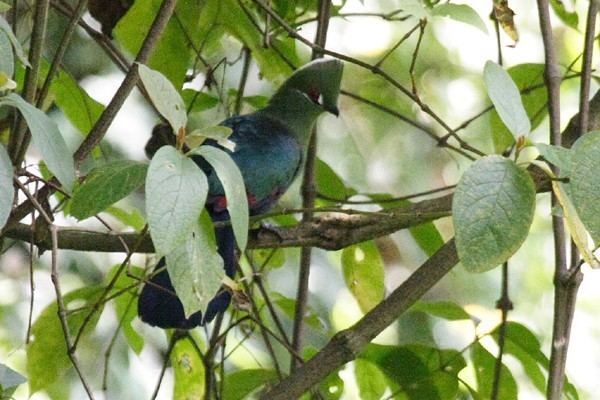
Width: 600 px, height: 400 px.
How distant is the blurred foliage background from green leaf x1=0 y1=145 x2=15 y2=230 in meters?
0.89

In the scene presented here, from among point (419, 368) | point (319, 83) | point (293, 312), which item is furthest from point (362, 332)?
point (319, 83)

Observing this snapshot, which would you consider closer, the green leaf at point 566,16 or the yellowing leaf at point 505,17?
the yellowing leaf at point 505,17

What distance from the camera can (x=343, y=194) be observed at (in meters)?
2.31

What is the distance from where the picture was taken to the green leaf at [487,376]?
2.04 meters

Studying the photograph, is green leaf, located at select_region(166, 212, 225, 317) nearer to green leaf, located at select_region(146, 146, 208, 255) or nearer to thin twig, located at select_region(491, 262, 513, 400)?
green leaf, located at select_region(146, 146, 208, 255)

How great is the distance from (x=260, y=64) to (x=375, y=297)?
548 mm

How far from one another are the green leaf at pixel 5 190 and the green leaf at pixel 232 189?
0.19 metres

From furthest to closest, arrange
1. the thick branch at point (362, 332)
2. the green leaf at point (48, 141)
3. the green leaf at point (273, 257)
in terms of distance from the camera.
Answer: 1. the green leaf at point (273, 257)
2. the thick branch at point (362, 332)
3. the green leaf at point (48, 141)

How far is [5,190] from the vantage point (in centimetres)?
103

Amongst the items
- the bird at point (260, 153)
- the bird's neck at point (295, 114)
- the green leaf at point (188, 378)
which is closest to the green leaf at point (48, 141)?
the bird at point (260, 153)

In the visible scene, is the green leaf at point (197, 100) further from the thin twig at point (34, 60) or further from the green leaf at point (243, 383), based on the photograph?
the thin twig at point (34, 60)

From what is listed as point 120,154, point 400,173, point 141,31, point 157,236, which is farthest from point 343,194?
point 400,173

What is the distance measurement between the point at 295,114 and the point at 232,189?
5.85 feet

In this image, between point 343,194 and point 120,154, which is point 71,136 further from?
point 343,194
